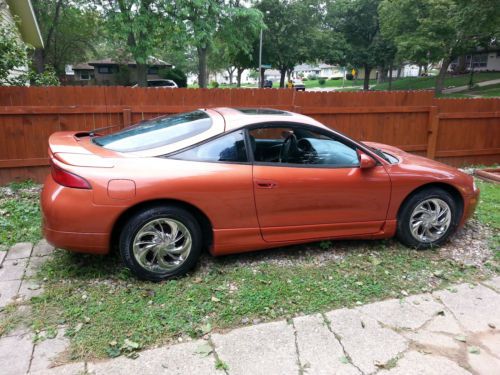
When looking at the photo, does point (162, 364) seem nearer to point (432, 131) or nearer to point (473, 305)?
point (473, 305)

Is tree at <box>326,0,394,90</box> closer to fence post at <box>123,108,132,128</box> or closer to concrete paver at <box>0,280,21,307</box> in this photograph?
fence post at <box>123,108,132,128</box>

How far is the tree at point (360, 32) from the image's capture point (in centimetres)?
4003

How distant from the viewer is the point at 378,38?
41281 millimetres

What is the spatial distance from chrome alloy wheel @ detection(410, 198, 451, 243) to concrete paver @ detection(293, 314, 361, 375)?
70.4 inches

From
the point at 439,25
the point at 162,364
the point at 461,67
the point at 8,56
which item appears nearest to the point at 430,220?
the point at 162,364

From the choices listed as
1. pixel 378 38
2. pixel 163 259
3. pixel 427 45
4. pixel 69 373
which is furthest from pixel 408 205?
pixel 378 38

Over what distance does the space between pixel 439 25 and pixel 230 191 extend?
30.5 metres

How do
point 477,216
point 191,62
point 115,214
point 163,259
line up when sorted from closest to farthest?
point 115,214
point 163,259
point 477,216
point 191,62

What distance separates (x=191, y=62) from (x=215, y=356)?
A: 71.0 meters

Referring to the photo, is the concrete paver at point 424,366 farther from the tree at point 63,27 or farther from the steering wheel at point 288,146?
the tree at point 63,27

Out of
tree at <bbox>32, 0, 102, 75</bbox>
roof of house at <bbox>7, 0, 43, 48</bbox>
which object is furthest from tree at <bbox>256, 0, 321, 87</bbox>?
roof of house at <bbox>7, 0, 43, 48</bbox>

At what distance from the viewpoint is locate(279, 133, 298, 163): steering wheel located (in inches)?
160

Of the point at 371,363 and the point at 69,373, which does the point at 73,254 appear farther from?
the point at 371,363

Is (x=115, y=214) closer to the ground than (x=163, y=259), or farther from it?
farther from it
